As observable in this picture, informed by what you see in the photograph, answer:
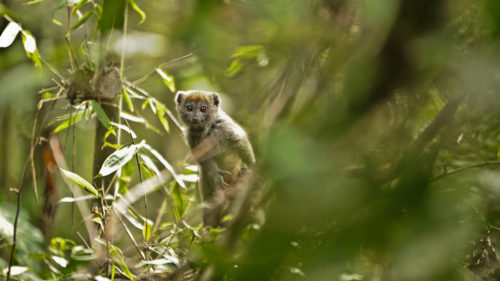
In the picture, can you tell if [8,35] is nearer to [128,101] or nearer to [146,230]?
[128,101]

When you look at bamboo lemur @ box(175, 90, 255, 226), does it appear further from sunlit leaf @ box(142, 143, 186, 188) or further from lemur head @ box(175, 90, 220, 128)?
sunlit leaf @ box(142, 143, 186, 188)

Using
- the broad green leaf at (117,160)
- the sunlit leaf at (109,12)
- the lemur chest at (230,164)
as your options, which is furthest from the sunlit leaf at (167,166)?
the sunlit leaf at (109,12)

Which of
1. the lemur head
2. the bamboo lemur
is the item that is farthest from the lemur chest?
the lemur head

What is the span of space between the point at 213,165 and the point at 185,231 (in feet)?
6.49

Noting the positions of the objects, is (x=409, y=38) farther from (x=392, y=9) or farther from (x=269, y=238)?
(x=269, y=238)

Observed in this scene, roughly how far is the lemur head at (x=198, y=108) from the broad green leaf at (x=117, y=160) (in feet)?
9.14

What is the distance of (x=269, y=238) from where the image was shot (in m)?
0.81

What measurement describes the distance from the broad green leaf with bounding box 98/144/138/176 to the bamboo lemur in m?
1.81

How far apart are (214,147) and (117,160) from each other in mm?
2699

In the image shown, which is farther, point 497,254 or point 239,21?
point 497,254

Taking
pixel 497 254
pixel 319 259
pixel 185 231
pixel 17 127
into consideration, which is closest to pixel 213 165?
pixel 185 231

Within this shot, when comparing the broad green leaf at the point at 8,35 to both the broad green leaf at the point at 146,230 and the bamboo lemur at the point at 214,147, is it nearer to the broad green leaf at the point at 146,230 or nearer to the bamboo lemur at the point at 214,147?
the broad green leaf at the point at 146,230

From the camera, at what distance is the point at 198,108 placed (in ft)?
17.5

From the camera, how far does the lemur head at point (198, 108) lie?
5.30 meters
